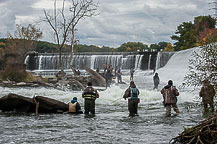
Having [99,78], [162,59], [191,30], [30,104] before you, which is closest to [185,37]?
[191,30]

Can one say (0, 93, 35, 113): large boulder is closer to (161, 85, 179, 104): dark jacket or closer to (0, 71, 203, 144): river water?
(0, 71, 203, 144): river water

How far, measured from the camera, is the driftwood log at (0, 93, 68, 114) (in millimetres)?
16359

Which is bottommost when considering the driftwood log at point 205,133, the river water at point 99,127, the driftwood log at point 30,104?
the river water at point 99,127

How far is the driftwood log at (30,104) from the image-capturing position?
644 inches

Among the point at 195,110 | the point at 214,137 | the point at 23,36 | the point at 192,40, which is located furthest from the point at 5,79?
the point at 192,40

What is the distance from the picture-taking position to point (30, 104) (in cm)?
1667

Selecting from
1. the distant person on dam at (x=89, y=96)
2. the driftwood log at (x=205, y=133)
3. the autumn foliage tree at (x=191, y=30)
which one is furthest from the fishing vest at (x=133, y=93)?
the autumn foliage tree at (x=191, y=30)

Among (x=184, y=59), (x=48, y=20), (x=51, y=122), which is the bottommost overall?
(x=51, y=122)

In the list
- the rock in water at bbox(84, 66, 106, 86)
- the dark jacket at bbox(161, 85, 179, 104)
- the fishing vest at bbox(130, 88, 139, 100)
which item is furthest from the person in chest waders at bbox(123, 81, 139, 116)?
the rock in water at bbox(84, 66, 106, 86)

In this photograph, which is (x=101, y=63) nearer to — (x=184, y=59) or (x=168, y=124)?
(x=184, y=59)

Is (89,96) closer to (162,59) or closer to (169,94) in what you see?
(169,94)

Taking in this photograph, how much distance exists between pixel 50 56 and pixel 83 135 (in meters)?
47.6

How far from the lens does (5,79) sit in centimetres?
3550

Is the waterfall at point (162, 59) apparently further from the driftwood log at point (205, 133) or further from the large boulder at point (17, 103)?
the driftwood log at point (205, 133)
